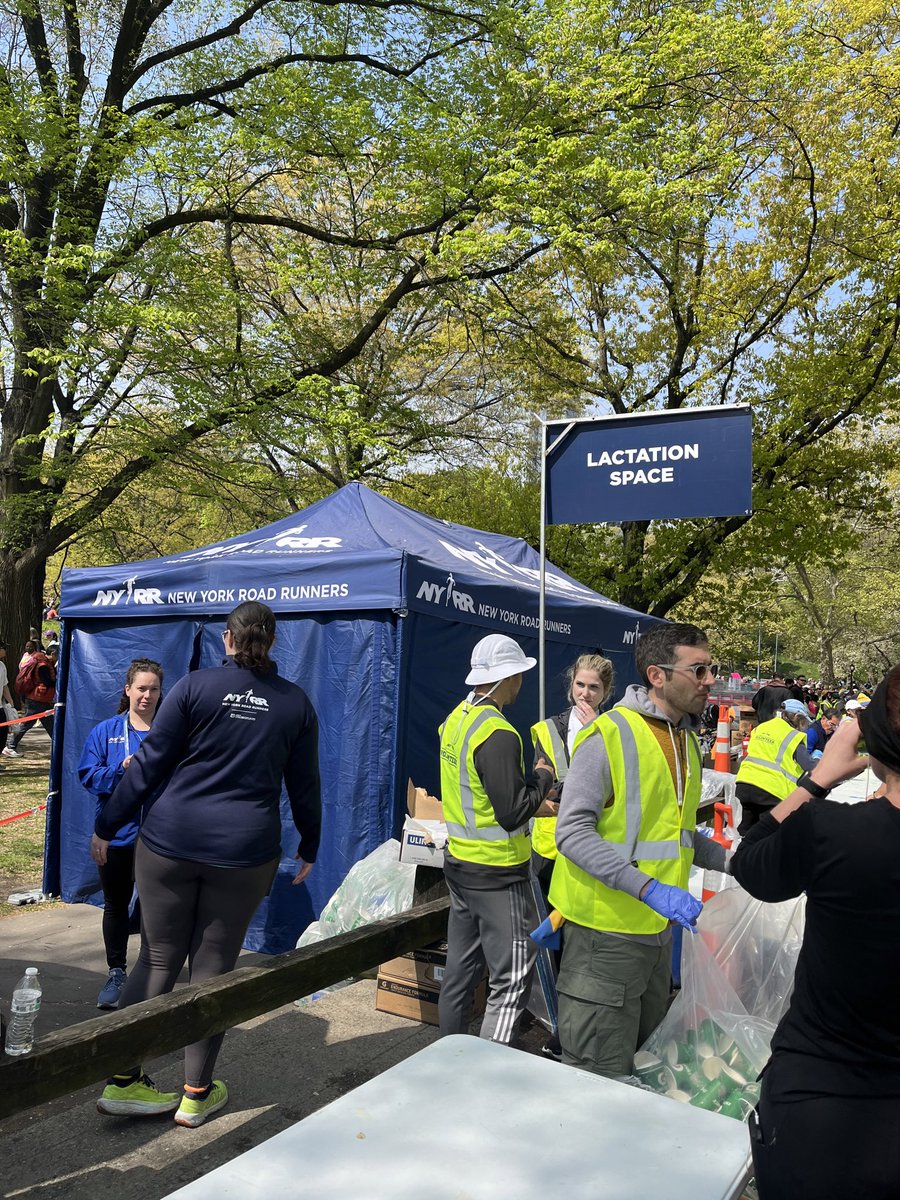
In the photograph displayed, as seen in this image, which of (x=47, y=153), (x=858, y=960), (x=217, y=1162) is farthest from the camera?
(x=47, y=153)

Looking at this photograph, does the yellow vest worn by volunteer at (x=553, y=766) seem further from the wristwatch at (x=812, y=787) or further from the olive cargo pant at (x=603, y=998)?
the wristwatch at (x=812, y=787)

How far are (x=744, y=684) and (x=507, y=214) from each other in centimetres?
3087

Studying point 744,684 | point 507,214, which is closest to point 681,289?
point 507,214

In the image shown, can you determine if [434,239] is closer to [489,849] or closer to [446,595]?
[446,595]

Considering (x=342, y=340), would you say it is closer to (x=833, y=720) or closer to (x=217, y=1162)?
(x=833, y=720)

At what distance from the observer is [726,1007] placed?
302 cm

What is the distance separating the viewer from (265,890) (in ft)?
11.1

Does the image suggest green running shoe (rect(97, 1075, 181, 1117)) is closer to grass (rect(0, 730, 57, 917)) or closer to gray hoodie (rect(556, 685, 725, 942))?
gray hoodie (rect(556, 685, 725, 942))

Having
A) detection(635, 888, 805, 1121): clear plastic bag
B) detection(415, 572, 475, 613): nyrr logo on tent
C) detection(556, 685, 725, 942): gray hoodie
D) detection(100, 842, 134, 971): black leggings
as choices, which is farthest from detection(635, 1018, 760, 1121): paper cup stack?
detection(415, 572, 475, 613): nyrr logo on tent

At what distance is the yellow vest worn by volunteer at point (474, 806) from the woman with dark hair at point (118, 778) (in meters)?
2.05

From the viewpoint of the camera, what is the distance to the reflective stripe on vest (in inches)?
168

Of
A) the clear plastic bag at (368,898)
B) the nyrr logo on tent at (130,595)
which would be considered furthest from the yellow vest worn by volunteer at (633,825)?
the nyrr logo on tent at (130,595)

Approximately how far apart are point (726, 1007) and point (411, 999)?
171 centimetres

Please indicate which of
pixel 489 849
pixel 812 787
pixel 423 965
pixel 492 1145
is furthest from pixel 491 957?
pixel 492 1145
